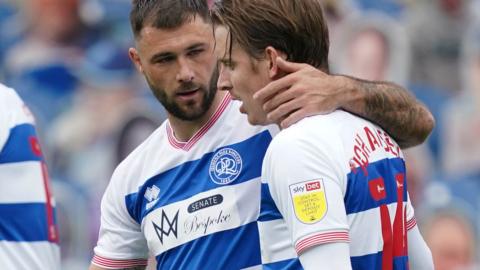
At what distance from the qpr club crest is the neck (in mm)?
155

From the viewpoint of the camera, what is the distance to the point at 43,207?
4.79 metres

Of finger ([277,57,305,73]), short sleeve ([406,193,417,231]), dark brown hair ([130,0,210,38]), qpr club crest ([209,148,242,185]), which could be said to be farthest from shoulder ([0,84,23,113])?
short sleeve ([406,193,417,231])

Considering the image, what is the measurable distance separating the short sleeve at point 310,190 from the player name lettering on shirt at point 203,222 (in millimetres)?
703

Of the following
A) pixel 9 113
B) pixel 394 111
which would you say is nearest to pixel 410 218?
pixel 394 111

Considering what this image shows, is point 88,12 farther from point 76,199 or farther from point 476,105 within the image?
point 476,105

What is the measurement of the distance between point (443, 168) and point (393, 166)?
4.43 m

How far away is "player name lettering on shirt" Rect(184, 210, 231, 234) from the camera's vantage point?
4.07 m

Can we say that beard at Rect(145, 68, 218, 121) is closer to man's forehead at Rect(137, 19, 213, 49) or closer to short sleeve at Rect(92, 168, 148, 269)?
man's forehead at Rect(137, 19, 213, 49)

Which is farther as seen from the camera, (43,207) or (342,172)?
(43,207)

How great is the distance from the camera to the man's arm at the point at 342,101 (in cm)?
358

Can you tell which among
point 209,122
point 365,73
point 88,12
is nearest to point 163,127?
point 209,122

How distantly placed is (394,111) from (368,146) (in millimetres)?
375

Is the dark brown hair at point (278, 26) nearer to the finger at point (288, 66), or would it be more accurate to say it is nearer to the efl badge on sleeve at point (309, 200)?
the finger at point (288, 66)

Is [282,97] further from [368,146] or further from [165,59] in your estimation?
[165,59]
